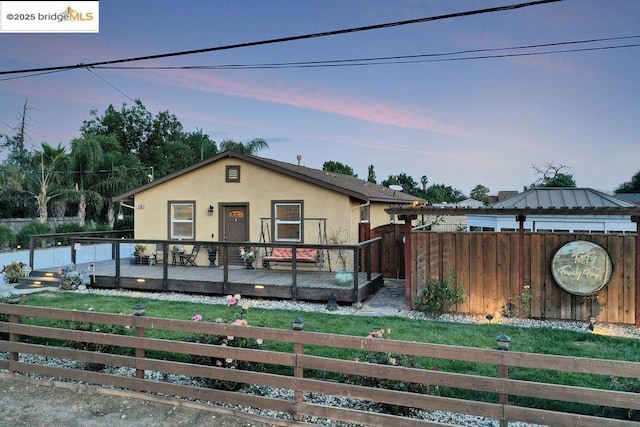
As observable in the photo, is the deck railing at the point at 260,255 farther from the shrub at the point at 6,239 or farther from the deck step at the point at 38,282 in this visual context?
the shrub at the point at 6,239

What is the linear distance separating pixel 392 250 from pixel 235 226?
4.97 m

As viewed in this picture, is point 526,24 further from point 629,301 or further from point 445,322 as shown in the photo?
point 445,322

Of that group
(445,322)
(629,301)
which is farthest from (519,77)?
(445,322)

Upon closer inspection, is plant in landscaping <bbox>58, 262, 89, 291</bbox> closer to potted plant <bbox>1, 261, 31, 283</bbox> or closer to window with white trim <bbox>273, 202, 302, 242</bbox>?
potted plant <bbox>1, 261, 31, 283</bbox>

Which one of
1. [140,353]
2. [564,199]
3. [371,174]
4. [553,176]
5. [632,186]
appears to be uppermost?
[371,174]

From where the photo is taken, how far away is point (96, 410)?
12.5 feet

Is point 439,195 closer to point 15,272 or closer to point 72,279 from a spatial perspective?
point 72,279

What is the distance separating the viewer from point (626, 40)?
10.4 metres

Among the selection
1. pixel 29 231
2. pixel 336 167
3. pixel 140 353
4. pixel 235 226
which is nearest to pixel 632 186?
pixel 336 167

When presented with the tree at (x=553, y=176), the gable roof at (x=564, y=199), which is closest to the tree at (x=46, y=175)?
the gable roof at (x=564, y=199)

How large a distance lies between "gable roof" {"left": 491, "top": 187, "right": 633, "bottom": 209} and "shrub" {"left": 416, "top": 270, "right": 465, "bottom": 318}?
2.53 metres

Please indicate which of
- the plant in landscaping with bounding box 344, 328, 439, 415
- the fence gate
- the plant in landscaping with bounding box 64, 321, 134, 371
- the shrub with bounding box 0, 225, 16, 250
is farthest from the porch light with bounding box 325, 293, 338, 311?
the shrub with bounding box 0, 225, 16, 250

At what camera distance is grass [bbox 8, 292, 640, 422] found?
4570 millimetres

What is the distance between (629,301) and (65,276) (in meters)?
12.7
